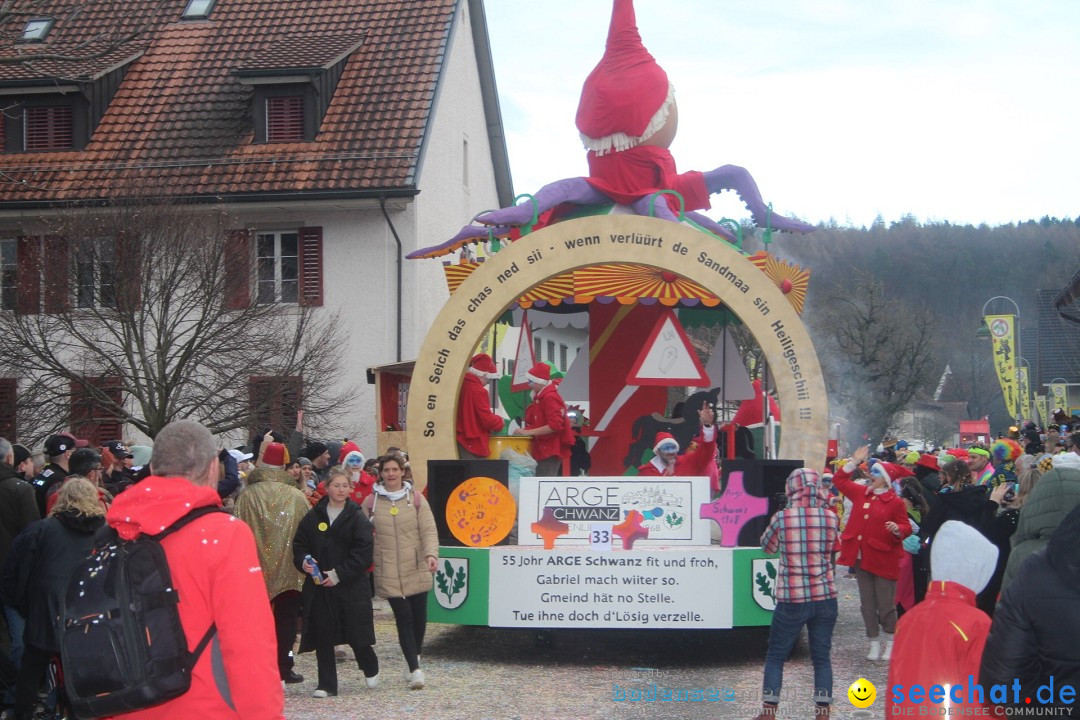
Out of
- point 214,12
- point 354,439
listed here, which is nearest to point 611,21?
point 354,439

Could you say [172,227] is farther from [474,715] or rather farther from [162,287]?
[474,715]

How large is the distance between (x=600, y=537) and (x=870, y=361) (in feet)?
108

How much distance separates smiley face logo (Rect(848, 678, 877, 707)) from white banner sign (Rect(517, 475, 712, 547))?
187cm

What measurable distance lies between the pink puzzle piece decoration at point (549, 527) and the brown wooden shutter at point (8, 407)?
34.9 feet

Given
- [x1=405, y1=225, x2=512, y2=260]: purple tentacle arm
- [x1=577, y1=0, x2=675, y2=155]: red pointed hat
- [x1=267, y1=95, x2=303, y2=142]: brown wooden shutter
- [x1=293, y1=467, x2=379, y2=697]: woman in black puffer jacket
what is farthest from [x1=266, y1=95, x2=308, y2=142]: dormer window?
[x1=293, y1=467, x2=379, y2=697]: woman in black puffer jacket

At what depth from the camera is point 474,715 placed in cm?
816

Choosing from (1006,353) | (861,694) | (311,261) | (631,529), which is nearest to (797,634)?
(861,694)

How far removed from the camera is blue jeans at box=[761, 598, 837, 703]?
7562 millimetres

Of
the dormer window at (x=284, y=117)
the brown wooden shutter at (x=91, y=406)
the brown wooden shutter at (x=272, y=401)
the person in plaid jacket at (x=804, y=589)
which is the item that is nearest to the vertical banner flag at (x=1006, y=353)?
the dormer window at (x=284, y=117)

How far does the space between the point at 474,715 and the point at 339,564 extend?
4.53 ft

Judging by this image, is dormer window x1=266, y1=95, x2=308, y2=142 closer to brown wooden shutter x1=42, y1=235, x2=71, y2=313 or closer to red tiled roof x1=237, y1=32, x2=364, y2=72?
red tiled roof x1=237, y1=32, x2=364, y2=72

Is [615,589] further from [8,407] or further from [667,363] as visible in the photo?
[8,407]

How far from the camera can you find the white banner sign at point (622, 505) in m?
10.1

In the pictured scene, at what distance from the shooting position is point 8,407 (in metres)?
18.3
